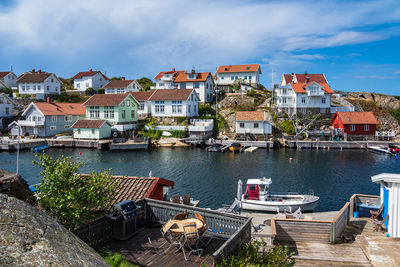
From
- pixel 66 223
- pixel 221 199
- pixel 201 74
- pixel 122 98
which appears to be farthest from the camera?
pixel 201 74

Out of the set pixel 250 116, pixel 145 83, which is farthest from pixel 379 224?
pixel 145 83

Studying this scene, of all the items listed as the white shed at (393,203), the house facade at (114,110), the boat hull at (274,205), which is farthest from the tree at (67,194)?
the house facade at (114,110)

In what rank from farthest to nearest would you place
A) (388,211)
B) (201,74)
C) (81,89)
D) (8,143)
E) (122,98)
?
1. (81,89)
2. (201,74)
3. (122,98)
4. (8,143)
5. (388,211)

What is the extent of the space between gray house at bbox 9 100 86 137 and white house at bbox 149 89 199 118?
815 inches

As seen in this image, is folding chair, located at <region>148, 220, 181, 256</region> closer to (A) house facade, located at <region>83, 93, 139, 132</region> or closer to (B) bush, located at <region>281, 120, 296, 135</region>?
(A) house facade, located at <region>83, 93, 139, 132</region>

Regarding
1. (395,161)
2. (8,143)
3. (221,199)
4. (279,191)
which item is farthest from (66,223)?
(8,143)

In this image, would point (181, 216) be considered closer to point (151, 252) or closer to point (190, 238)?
point (190, 238)

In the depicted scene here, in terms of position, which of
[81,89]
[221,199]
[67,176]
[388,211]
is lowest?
[221,199]

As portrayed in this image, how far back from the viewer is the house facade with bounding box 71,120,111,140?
216 feet

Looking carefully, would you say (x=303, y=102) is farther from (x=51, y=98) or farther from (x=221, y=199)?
(x=51, y=98)

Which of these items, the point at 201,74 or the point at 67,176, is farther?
the point at 201,74

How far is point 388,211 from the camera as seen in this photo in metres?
14.2

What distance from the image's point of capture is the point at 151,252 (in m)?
9.49

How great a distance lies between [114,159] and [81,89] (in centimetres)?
5993
